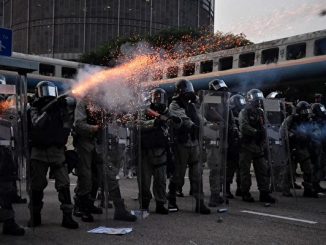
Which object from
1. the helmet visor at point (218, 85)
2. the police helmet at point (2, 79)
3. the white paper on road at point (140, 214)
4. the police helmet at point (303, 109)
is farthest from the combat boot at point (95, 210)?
the police helmet at point (303, 109)

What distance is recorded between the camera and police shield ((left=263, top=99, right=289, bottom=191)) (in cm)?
930

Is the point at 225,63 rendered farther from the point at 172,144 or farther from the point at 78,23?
the point at 78,23

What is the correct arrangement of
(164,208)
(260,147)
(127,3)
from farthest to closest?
(127,3)
(260,147)
(164,208)

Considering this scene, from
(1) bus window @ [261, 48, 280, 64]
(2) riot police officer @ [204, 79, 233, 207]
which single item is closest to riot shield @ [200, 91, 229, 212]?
(2) riot police officer @ [204, 79, 233, 207]

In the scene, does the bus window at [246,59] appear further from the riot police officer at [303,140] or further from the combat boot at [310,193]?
the combat boot at [310,193]

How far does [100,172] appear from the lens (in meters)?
7.61

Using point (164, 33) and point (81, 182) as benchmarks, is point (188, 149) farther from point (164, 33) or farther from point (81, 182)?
point (164, 33)

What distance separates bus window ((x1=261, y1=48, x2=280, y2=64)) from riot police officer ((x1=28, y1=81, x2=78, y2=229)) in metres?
11.2

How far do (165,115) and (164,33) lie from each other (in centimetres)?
3432

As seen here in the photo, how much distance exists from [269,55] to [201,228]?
1125cm

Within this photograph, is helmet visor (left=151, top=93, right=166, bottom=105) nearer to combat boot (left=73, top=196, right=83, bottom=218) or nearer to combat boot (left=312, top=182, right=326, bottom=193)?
combat boot (left=73, top=196, right=83, bottom=218)

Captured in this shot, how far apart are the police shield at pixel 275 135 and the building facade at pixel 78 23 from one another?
161 feet

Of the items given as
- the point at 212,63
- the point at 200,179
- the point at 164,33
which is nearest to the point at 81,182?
the point at 200,179

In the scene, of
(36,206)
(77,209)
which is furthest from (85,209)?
(36,206)
